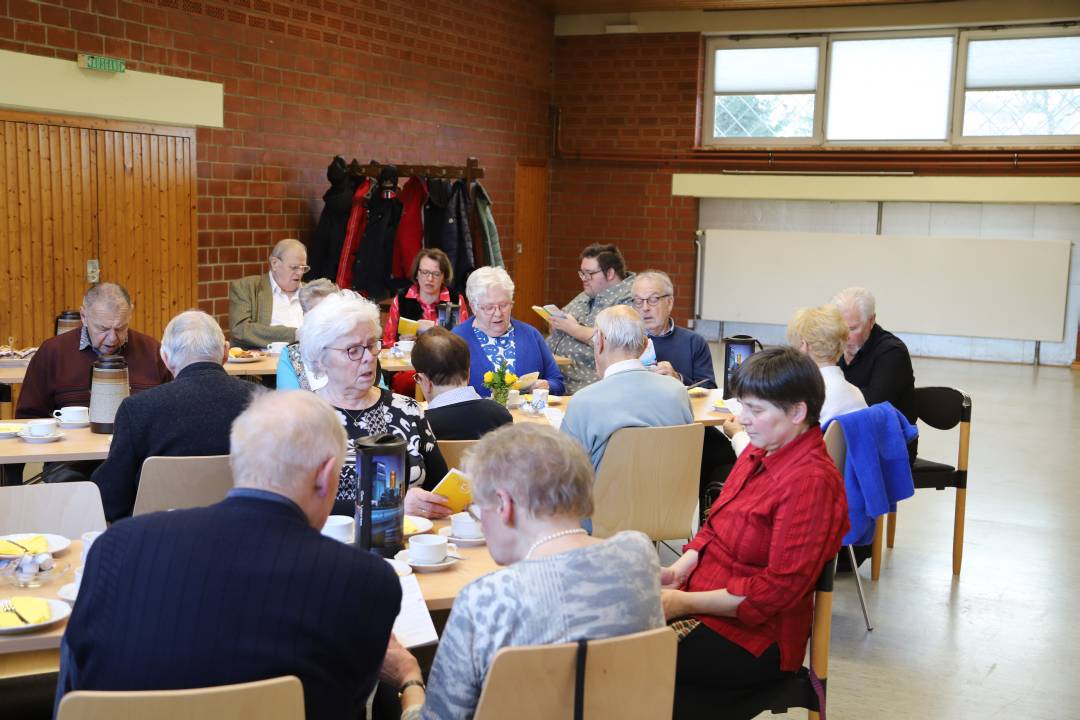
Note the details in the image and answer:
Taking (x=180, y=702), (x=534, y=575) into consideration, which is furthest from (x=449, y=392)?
(x=180, y=702)

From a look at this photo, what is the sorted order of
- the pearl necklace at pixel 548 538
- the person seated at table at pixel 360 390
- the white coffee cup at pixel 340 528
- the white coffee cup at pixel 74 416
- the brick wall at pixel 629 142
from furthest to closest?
the brick wall at pixel 629 142
the white coffee cup at pixel 74 416
the person seated at table at pixel 360 390
the white coffee cup at pixel 340 528
the pearl necklace at pixel 548 538

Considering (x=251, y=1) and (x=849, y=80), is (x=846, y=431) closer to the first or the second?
(x=251, y=1)

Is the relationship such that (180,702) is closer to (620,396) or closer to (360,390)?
(360,390)

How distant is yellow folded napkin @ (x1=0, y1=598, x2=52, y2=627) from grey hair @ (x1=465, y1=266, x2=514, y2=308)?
3.15m

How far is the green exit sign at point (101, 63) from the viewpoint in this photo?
668cm

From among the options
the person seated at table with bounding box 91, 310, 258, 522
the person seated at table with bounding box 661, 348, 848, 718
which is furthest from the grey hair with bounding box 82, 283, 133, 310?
the person seated at table with bounding box 661, 348, 848, 718

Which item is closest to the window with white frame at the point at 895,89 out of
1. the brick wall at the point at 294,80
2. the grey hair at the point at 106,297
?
the brick wall at the point at 294,80

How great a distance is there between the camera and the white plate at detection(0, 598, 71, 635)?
2107 millimetres

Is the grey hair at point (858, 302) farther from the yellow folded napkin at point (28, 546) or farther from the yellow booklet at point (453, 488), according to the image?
the yellow folded napkin at point (28, 546)

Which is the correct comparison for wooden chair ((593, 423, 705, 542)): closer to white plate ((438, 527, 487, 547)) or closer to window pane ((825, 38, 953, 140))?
white plate ((438, 527, 487, 547))

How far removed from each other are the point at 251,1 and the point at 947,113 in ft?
24.2

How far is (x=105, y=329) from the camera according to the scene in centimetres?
454

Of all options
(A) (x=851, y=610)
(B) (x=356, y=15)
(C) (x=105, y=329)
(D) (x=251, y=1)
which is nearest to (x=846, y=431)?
(A) (x=851, y=610)

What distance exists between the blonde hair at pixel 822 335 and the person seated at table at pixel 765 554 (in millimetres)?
1309
